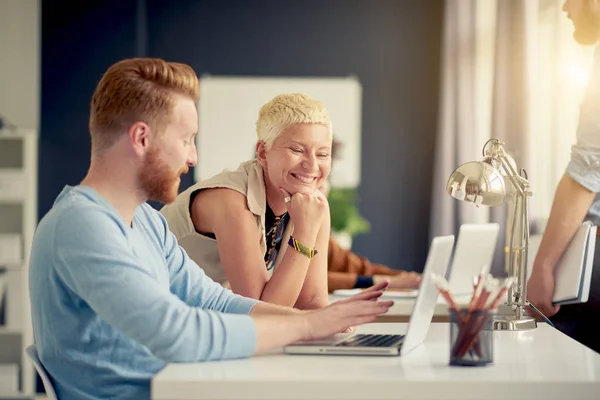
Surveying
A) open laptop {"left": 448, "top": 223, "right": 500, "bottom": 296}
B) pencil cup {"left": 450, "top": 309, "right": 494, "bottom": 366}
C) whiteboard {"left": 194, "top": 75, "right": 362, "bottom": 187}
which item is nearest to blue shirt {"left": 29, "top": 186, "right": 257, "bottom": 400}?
pencil cup {"left": 450, "top": 309, "right": 494, "bottom": 366}

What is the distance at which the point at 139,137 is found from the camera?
5.71ft

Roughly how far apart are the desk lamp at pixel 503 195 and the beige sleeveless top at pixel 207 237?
0.59m

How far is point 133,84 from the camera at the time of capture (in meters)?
1.75

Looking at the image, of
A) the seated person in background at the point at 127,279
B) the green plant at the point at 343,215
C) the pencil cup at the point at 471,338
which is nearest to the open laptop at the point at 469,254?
the seated person in background at the point at 127,279

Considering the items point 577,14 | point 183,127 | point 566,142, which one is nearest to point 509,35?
point 566,142

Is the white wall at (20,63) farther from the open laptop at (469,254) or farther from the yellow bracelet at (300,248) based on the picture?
the yellow bracelet at (300,248)

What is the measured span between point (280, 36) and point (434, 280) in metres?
5.59

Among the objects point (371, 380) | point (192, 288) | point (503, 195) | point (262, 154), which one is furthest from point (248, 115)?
point (371, 380)

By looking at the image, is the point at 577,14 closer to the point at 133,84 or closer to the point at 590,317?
the point at 590,317

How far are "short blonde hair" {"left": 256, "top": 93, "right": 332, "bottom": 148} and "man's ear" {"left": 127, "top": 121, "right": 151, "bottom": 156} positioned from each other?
0.92 m

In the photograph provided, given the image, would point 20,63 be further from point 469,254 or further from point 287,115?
point 287,115

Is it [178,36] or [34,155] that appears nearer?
[34,155]

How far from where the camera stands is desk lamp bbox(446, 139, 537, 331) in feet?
7.23

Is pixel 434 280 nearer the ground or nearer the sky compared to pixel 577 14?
nearer the ground
